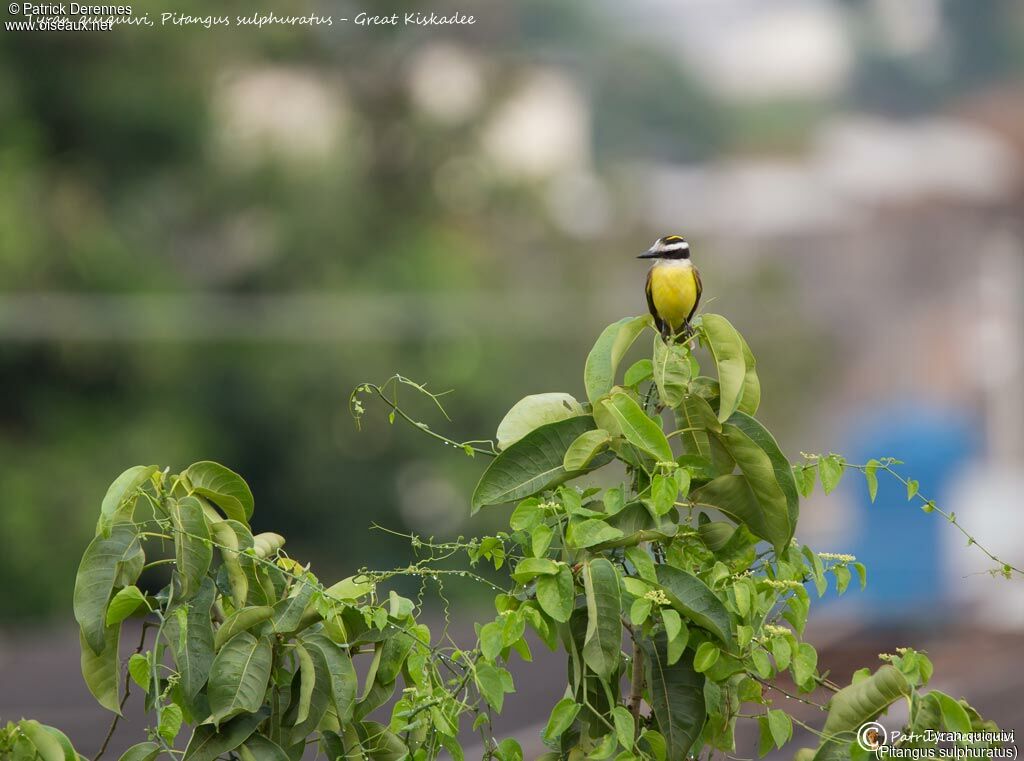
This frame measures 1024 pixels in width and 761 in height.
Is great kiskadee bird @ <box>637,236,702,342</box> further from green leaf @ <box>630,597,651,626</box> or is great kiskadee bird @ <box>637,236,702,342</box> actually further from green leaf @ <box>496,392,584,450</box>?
green leaf @ <box>630,597,651,626</box>

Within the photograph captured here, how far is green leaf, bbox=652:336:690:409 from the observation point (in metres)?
1.59

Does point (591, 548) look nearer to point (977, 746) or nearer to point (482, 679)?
point (482, 679)

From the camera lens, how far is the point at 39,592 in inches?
605

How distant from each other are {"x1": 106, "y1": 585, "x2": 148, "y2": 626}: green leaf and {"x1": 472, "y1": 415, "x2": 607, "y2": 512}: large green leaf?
39cm

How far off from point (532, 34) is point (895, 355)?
28.9ft

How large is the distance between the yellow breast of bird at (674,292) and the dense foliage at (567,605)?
25.6 inches

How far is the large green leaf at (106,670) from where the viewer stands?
1.61 m

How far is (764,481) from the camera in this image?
1602mm

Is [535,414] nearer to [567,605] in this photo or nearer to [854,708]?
[567,605]

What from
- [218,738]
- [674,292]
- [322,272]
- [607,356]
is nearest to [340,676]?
[218,738]

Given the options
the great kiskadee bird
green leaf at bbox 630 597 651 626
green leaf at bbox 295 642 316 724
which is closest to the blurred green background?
the great kiskadee bird

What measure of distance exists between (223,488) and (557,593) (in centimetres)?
45

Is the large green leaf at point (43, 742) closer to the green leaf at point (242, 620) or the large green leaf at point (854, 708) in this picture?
the green leaf at point (242, 620)

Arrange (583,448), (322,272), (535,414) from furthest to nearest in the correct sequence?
(322,272) < (535,414) < (583,448)
